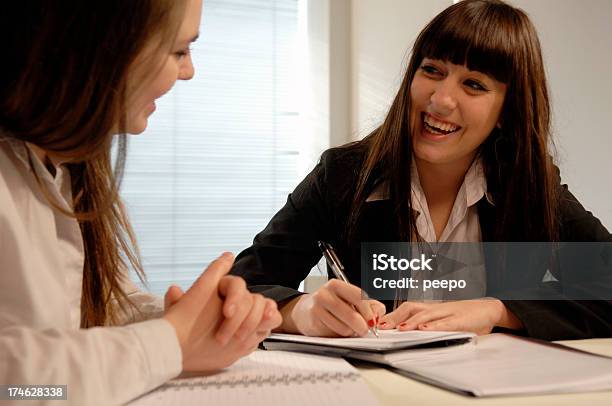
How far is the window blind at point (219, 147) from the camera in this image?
2.84 m

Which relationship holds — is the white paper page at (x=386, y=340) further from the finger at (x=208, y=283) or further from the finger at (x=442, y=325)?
the finger at (x=208, y=283)

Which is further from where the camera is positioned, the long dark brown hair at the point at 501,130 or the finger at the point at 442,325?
the long dark brown hair at the point at 501,130

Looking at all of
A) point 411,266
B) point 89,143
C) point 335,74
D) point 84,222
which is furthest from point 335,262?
point 335,74

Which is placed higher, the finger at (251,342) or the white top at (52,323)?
the white top at (52,323)

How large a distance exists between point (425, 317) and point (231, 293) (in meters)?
0.42

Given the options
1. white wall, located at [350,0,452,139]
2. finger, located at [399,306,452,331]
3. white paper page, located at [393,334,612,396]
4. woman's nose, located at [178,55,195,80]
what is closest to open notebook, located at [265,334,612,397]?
white paper page, located at [393,334,612,396]

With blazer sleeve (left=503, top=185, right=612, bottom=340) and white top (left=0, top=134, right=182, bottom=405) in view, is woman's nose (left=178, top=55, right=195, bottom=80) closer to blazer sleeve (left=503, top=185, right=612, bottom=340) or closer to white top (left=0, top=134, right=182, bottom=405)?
white top (left=0, top=134, right=182, bottom=405)

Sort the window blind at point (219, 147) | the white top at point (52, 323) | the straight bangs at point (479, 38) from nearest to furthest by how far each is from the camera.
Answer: the white top at point (52, 323) → the straight bangs at point (479, 38) → the window blind at point (219, 147)

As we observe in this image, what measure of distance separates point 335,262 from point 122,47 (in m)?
0.58

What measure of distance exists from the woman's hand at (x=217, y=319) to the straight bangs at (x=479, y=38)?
2.51ft

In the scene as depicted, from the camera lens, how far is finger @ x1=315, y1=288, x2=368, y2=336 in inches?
34.9

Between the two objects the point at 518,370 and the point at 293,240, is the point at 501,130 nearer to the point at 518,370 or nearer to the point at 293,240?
the point at 293,240

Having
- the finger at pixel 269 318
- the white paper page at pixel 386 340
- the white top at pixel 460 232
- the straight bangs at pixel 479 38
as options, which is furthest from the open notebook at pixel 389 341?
the straight bangs at pixel 479 38

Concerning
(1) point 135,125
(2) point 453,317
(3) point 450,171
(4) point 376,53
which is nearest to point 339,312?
(2) point 453,317
